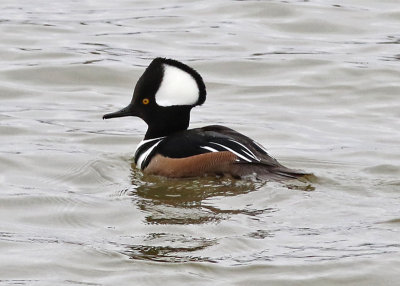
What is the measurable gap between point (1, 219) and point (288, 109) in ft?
14.8

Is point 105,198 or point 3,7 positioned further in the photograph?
point 3,7

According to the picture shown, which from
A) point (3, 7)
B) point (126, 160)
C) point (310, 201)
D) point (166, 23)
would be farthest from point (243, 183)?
point (3, 7)

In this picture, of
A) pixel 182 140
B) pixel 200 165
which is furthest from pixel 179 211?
pixel 182 140

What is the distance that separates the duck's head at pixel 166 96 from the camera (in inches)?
340

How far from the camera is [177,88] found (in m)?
8.71

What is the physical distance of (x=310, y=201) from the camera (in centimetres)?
771

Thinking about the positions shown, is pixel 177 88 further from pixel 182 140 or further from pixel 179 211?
pixel 179 211

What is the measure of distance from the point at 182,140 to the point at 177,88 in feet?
1.54

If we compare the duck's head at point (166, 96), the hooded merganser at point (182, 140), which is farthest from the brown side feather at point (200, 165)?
the duck's head at point (166, 96)

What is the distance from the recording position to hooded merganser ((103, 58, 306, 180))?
8258mm

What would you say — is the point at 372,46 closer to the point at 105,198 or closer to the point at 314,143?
the point at 314,143

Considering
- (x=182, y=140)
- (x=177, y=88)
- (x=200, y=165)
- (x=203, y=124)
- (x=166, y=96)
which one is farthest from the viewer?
(x=203, y=124)

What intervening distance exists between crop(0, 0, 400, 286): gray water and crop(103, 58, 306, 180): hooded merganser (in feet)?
0.38

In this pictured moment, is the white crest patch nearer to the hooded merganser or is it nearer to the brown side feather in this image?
the hooded merganser
